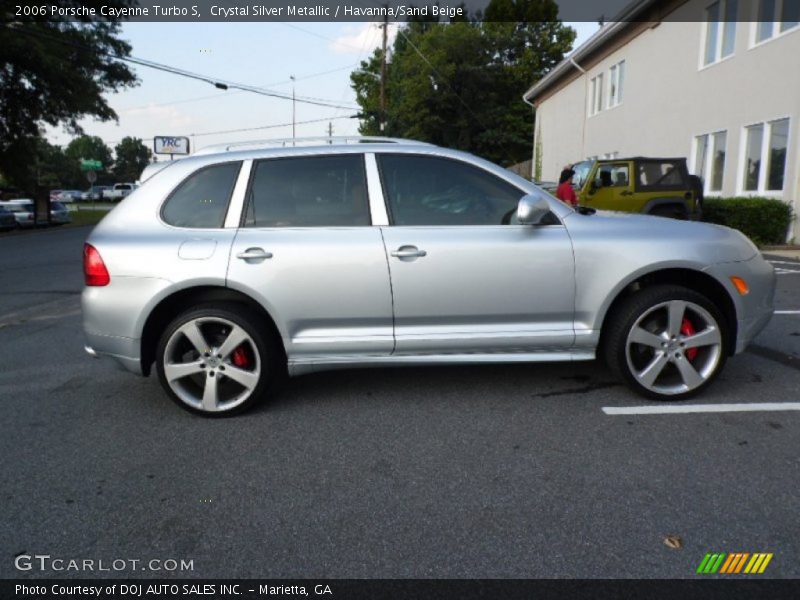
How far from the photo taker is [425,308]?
12.6 ft

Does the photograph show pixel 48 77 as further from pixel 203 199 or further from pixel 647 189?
pixel 203 199

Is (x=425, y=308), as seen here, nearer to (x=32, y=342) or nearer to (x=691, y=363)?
(x=691, y=363)

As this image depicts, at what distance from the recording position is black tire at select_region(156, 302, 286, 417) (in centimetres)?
381

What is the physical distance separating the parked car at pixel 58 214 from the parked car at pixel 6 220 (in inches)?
127

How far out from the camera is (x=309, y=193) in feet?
13.0

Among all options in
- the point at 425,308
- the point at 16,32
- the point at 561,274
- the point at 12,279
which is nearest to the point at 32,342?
the point at 425,308

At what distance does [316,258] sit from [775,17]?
44.3ft

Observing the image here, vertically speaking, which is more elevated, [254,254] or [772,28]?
[772,28]

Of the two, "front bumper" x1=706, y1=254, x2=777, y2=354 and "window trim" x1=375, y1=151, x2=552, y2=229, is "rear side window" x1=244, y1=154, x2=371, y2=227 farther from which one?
"front bumper" x1=706, y1=254, x2=777, y2=354

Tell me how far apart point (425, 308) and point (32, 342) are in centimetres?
438

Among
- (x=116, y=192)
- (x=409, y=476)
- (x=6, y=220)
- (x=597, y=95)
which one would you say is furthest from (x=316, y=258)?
(x=116, y=192)

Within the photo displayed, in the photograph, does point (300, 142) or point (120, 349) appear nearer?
point (120, 349)

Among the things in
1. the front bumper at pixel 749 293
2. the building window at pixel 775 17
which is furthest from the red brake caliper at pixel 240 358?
the building window at pixel 775 17
